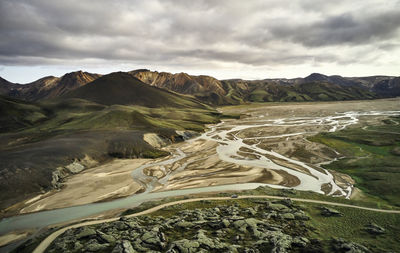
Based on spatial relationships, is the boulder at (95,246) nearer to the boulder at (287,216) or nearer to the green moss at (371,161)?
the boulder at (287,216)

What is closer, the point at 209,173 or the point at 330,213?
the point at 330,213

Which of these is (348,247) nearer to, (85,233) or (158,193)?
(85,233)

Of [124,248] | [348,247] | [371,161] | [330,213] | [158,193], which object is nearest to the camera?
[124,248]

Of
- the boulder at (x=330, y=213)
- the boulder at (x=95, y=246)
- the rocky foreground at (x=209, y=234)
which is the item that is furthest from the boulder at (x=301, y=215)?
the boulder at (x=95, y=246)

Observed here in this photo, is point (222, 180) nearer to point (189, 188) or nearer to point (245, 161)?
point (189, 188)

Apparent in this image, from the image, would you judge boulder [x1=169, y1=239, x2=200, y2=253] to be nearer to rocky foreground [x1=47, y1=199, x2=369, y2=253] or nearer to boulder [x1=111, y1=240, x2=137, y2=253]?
rocky foreground [x1=47, y1=199, x2=369, y2=253]

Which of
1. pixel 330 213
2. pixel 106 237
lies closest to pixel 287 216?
pixel 330 213

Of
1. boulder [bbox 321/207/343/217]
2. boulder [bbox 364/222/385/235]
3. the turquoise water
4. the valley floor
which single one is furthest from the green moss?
the turquoise water

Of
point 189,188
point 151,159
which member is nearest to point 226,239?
point 189,188
